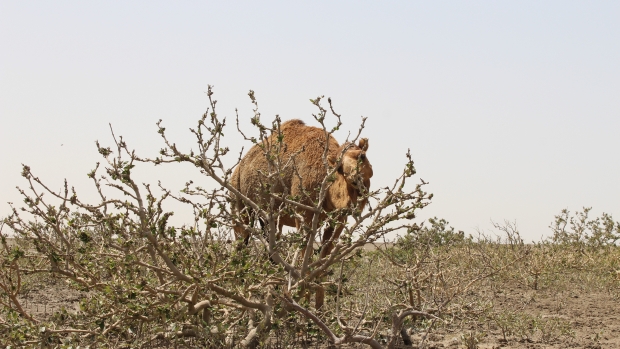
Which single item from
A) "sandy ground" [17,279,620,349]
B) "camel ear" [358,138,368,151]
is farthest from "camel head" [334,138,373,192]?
"sandy ground" [17,279,620,349]

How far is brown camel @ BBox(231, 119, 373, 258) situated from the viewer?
677cm

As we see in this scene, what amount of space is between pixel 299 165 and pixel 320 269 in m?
3.30

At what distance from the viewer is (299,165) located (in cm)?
789

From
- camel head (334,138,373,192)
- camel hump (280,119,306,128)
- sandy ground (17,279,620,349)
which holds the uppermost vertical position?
camel hump (280,119,306,128)

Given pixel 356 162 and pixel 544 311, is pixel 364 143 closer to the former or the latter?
pixel 356 162

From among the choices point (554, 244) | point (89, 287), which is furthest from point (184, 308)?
point (554, 244)

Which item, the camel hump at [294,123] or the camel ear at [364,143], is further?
the camel hump at [294,123]

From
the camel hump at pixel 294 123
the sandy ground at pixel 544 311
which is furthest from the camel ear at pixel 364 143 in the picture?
the camel hump at pixel 294 123

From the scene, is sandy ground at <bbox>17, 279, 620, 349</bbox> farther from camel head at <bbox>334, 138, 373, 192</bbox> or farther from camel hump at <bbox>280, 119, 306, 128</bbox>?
camel hump at <bbox>280, 119, 306, 128</bbox>

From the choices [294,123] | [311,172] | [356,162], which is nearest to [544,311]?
[356,162]

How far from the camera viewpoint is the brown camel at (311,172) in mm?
6773

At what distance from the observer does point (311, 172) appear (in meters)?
7.70

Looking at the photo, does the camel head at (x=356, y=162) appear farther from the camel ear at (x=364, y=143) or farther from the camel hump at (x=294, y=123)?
the camel hump at (x=294, y=123)

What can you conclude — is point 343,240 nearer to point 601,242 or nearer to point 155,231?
point 155,231
